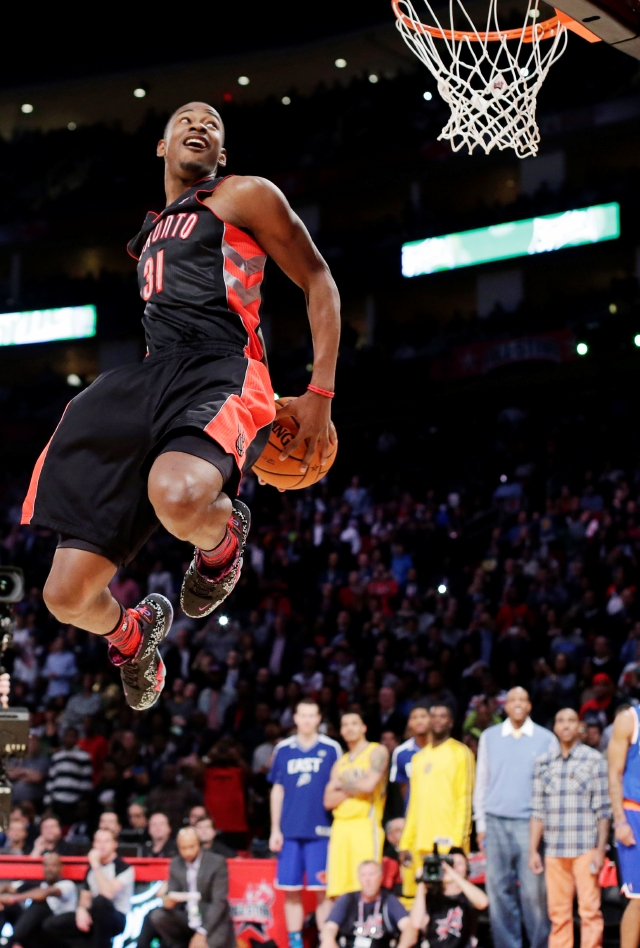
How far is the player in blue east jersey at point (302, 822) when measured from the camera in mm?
9031

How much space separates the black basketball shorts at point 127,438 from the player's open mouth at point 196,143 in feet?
2.52

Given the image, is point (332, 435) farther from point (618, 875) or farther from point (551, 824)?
point (618, 875)

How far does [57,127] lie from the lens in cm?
3011

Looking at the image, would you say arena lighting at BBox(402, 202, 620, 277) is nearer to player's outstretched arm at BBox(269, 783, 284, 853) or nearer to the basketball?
player's outstretched arm at BBox(269, 783, 284, 853)

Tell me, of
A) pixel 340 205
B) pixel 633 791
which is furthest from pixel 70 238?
pixel 633 791

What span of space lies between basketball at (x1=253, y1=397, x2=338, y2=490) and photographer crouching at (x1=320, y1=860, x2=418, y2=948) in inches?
185

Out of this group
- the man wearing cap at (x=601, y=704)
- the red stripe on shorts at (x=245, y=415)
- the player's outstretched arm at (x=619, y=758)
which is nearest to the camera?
the red stripe on shorts at (x=245, y=415)

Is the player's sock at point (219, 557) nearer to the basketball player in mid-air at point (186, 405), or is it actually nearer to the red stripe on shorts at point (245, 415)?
the basketball player in mid-air at point (186, 405)

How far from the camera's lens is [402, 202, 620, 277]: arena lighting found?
825 inches

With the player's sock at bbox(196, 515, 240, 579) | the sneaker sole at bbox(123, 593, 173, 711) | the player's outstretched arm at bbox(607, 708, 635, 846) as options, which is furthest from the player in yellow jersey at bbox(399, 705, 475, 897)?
the player's sock at bbox(196, 515, 240, 579)

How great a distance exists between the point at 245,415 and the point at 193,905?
6185mm

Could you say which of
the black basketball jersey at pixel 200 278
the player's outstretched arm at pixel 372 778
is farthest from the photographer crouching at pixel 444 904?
the black basketball jersey at pixel 200 278

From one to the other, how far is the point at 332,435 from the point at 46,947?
6.41 metres

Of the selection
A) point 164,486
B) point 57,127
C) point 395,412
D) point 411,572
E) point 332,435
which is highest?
point 57,127
